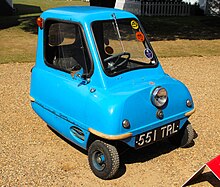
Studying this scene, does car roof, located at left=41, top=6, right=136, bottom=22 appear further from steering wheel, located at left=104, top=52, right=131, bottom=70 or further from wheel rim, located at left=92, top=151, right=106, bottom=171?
wheel rim, located at left=92, top=151, right=106, bottom=171

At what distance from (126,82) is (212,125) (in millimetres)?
2244

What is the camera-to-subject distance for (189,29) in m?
16.5

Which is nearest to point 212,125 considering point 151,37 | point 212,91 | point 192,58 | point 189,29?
point 212,91

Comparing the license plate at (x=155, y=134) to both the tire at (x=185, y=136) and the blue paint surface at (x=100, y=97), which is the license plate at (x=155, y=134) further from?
the tire at (x=185, y=136)

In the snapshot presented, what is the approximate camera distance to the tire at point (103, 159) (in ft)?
13.3

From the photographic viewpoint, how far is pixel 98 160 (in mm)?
4219

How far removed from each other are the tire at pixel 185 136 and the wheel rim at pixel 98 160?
1.31 meters

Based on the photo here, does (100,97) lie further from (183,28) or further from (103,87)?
(183,28)

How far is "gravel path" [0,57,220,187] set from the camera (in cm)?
426

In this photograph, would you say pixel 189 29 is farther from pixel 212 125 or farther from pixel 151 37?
pixel 212 125

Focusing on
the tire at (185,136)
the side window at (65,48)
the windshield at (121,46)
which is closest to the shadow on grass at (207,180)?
the tire at (185,136)

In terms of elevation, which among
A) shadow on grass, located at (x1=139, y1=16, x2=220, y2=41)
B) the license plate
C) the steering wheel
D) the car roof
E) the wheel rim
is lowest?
shadow on grass, located at (x1=139, y1=16, x2=220, y2=41)

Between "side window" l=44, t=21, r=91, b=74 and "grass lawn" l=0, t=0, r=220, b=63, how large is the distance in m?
5.37

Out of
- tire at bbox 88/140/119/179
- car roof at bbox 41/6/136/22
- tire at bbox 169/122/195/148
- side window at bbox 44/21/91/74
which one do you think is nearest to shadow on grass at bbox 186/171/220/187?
tire at bbox 169/122/195/148
